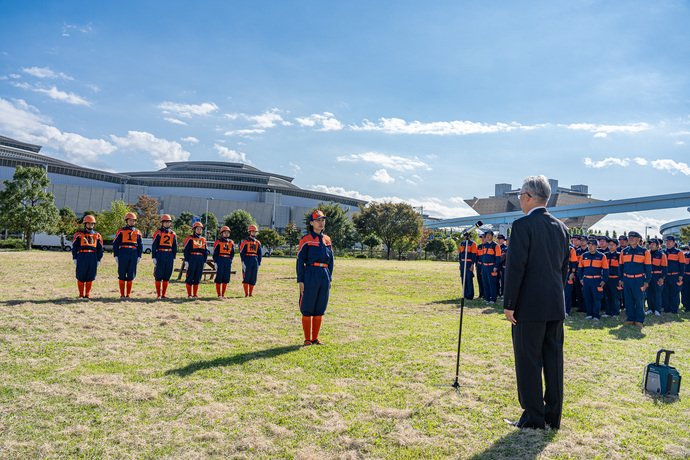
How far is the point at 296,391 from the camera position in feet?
17.2

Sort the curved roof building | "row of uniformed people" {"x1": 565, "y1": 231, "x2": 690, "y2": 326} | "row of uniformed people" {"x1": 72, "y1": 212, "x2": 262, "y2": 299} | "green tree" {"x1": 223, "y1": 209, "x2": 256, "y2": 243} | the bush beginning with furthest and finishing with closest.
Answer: the curved roof building
"green tree" {"x1": 223, "y1": 209, "x2": 256, "y2": 243}
the bush
"row of uniformed people" {"x1": 72, "y1": 212, "x2": 262, "y2": 299}
"row of uniformed people" {"x1": 565, "y1": 231, "x2": 690, "y2": 326}

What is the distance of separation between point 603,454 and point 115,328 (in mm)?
8088

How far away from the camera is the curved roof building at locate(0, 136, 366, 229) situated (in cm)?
9100

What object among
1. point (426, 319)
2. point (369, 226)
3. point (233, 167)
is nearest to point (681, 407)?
point (426, 319)

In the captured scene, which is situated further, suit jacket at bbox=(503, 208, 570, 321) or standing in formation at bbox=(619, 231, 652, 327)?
standing in formation at bbox=(619, 231, 652, 327)

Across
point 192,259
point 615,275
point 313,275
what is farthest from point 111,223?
point 615,275

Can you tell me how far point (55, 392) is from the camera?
16.2 feet

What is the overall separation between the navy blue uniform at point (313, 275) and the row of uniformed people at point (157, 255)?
576 cm

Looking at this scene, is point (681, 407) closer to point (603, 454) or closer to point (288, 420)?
point (603, 454)

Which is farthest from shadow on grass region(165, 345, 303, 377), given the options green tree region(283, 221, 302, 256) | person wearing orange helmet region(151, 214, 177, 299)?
green tree region(283, 221, 302, 256)

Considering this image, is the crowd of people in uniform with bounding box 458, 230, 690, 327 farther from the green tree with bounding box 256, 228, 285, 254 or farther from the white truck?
the white truck

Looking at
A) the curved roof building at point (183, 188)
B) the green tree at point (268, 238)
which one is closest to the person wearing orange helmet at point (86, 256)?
the green tree at point (268, 238)

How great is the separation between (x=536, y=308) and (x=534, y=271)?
372 millimetres

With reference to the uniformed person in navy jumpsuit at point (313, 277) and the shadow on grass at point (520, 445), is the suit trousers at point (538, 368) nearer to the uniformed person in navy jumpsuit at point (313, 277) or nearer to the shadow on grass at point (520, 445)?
the shadow on grass at point (520, 445)
